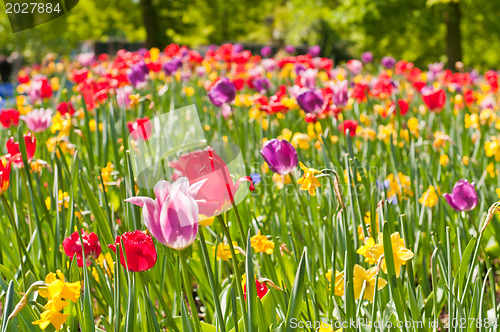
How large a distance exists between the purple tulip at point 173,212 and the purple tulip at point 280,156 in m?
0.56

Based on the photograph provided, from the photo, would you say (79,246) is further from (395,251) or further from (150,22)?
(150,22)

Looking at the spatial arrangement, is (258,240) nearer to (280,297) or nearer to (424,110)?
(280,297)

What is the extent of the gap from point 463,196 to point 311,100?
0.89 metres

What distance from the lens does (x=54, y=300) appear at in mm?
894

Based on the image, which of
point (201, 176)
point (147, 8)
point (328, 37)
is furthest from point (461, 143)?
point (328, 37)

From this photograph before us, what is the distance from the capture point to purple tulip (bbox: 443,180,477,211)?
1407 millimetres

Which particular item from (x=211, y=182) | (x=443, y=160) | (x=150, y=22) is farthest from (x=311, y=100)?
(x=150, y=22)

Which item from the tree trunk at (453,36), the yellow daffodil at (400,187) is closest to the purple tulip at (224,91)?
the yellow daffodil at (400,187)

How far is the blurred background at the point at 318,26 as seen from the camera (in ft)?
41.0

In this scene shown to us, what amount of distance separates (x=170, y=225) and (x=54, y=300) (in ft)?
0.84

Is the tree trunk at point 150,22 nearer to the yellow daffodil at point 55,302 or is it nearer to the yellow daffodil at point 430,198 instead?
the yellow daffodil at point 430,198

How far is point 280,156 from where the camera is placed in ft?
4.63

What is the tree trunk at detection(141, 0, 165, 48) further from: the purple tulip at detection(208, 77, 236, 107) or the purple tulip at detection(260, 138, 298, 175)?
the purple tulip at detection(260, 138, 298, 175)

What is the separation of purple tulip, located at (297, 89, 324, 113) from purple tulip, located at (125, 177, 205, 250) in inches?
53.6
